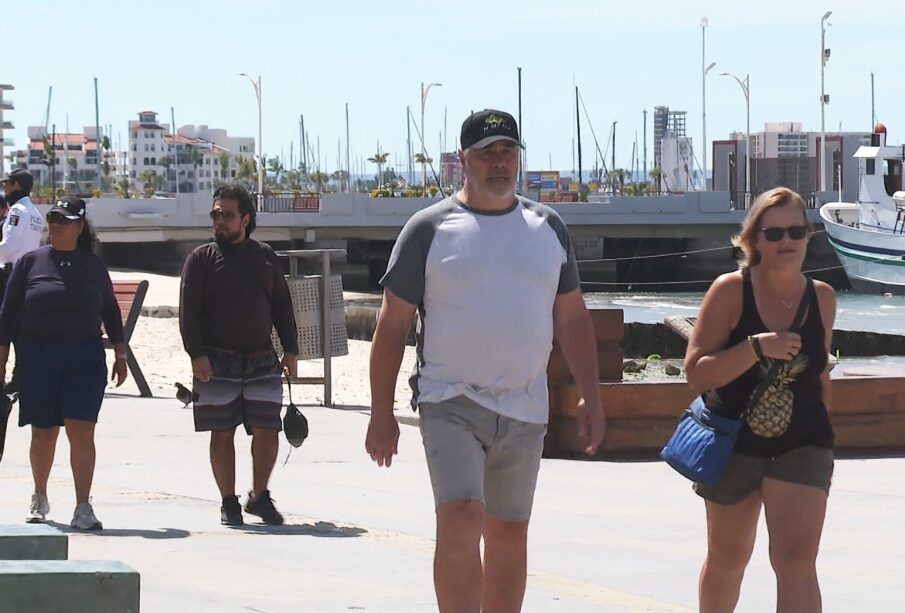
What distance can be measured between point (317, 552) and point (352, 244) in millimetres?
65445

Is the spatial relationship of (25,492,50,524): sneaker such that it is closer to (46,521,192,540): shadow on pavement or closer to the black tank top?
(46,521,192,540): shadow on pavement

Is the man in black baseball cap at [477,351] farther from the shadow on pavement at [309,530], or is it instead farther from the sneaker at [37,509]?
the sneaker at [37,509]

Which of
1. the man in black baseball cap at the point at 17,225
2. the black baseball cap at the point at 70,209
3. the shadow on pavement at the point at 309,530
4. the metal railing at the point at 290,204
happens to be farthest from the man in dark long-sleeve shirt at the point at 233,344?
the metal railing at the point at 290,204

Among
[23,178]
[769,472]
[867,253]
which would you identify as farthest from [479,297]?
[867,253]

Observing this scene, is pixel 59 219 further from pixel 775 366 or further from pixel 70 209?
pixel 775 366

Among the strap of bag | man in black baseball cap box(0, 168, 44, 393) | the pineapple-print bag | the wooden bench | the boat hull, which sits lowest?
the boat hull

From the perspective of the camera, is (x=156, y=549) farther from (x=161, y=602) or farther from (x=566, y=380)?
(x=566, y=380)

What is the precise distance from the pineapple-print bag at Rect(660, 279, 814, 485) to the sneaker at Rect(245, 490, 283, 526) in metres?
3.45

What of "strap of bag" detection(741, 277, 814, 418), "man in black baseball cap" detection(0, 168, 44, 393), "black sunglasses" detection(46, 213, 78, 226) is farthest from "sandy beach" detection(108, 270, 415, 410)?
"strap of bag" detection(741, 277, 814, 418)

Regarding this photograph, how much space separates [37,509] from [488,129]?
3996 mm

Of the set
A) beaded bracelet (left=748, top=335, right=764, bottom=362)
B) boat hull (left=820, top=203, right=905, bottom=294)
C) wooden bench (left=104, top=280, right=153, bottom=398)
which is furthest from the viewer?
boat hull (left=820, top=203, right=905, bottom=294)

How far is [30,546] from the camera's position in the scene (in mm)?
4844

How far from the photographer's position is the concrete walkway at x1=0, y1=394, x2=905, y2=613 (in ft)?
21.6

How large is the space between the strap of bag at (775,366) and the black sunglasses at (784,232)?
174 mm
